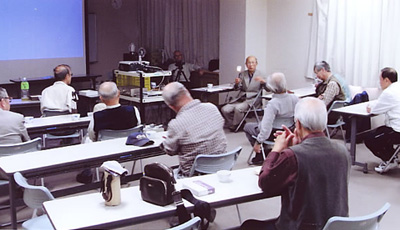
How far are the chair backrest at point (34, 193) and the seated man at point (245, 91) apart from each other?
185 inches

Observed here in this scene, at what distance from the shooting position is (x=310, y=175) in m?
2.44

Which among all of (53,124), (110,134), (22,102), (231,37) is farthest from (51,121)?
(231,37)

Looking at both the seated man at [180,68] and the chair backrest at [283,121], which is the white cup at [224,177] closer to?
the chair backrest at [283,121]

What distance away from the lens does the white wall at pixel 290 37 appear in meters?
8.07

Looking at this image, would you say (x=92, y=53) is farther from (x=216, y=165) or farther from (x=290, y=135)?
(x=290, y=135)

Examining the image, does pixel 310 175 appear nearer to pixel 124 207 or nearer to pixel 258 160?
pixel 124 207

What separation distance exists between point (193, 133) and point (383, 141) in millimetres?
2787

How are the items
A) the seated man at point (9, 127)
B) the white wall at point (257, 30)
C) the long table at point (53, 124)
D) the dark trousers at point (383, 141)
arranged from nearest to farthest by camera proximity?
the seated man at point (9, 127) → the long table at point (53, 124) → the dark trousers at point (383, 141) → the white wall at point (257, 30)

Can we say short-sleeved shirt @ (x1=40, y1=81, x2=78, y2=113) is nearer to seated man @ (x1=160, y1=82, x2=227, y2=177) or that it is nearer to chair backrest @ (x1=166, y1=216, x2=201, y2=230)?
seated man @ (x1=160, y1=82, x2=227, y2=177)

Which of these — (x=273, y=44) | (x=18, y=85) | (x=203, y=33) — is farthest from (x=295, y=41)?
(x=18, y=85)

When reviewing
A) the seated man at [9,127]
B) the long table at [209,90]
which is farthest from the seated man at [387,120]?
the seated man at [9,127]

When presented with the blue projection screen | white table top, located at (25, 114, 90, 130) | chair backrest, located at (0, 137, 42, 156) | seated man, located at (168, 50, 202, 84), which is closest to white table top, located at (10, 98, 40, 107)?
white table top, located at (25, 114, 90, 130)

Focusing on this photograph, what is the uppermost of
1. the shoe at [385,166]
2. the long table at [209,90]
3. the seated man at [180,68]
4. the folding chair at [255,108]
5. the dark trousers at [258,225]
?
the seated man at [180,68]

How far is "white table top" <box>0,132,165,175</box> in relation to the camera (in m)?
3.30
